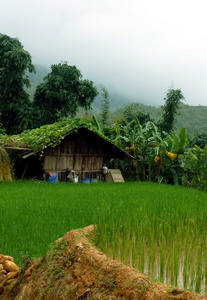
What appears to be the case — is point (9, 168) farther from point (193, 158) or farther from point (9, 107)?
point (9, 107)

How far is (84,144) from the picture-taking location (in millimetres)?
12750

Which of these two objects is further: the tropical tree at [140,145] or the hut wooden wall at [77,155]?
the tropical tree at [140,145]

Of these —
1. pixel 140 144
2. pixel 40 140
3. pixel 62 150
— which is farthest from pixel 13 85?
pixel 40 140

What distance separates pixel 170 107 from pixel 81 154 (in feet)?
27.7

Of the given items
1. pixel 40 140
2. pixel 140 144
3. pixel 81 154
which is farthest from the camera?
pixel 140 144

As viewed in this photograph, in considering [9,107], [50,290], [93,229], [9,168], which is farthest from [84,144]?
[50,290]

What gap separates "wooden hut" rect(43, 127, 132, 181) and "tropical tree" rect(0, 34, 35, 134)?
5.81 meters

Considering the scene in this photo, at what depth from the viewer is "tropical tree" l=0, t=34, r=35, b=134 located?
57.5 feet

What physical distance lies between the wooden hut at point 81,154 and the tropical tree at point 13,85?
229 inches

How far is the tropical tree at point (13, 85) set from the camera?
57.5 feet

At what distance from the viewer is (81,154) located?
1270cm

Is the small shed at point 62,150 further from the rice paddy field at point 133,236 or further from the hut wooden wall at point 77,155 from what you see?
the rice paddy field at point 133,236

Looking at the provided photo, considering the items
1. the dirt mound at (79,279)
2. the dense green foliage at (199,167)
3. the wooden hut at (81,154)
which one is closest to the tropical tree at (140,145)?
the wooden hut at (81,154)

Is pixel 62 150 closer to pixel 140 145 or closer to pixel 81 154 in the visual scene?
pixel 81 154
